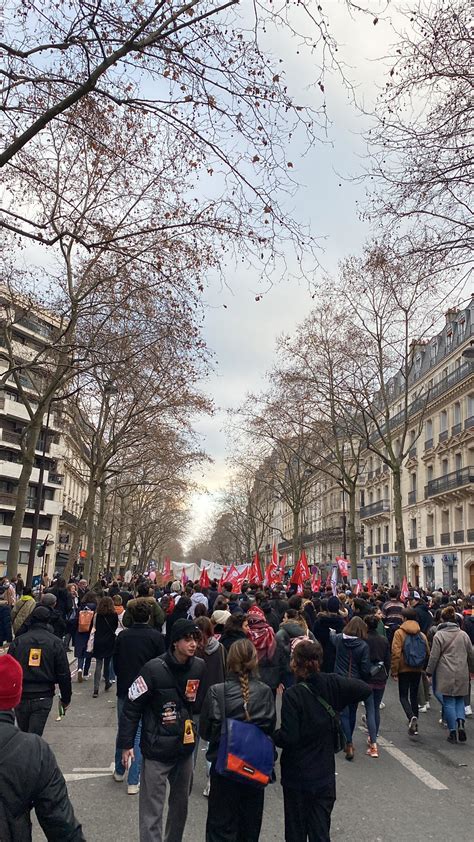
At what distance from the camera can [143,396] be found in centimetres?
2638

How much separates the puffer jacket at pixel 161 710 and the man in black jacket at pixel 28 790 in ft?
4.96

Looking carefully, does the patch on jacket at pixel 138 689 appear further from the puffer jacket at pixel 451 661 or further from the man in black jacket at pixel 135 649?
the puffer jacket at pixel 451 661

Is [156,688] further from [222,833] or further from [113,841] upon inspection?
[113,841]

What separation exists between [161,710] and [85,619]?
305 inches

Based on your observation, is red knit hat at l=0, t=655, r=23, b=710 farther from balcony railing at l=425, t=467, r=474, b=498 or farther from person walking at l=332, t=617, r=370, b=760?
Result: balcony railing at l=425, t=467, r=474, b=498

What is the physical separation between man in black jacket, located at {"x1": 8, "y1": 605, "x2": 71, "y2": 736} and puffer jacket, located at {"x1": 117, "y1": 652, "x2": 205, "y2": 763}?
181cm

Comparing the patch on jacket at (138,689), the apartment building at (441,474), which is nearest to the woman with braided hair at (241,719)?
the patch on jacket at (138,689)

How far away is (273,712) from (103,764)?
3.68 meters

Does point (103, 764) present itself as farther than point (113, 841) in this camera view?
Yes

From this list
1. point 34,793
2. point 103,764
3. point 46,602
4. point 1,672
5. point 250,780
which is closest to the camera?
point 34,793

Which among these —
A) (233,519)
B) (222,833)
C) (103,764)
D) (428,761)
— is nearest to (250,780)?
(222,833)

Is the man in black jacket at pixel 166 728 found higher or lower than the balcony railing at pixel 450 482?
lower

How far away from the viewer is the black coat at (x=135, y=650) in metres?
6.21

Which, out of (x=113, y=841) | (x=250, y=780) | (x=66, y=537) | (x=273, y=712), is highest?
(x=66, y=537)
